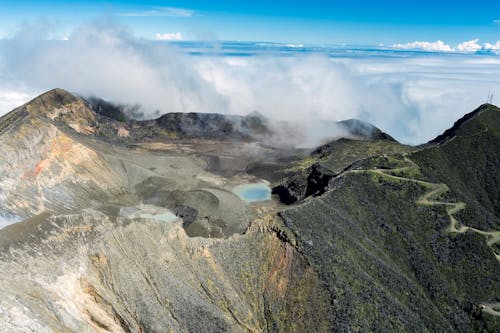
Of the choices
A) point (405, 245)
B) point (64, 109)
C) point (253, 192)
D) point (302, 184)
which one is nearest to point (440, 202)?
point (405, 245)

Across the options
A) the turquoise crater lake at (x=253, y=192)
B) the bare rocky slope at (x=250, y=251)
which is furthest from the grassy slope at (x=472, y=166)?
the turquoise crater lake at (x=253, y=192)

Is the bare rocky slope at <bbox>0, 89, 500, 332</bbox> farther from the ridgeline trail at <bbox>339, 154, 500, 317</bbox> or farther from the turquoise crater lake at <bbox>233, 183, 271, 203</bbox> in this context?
the turquoise crater lake at <bbox>233, 183, 271, 203</bbox>

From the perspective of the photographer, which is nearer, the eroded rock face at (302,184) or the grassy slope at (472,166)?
the grassy slope at (472,166)

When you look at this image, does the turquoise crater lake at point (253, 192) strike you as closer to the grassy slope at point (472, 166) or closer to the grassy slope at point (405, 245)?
the grassy slope at point (405, 245)

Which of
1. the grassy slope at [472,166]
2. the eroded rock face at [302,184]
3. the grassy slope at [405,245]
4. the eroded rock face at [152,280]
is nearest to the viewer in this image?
the eroded rock face at [152,280]

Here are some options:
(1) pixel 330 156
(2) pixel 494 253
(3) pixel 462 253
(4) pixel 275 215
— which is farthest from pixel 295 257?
(1) pixel 330 156

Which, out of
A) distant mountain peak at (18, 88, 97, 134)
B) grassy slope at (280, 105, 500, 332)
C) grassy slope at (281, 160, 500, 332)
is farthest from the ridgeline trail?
distant mountain peak at (18, 88, 97, 134)
